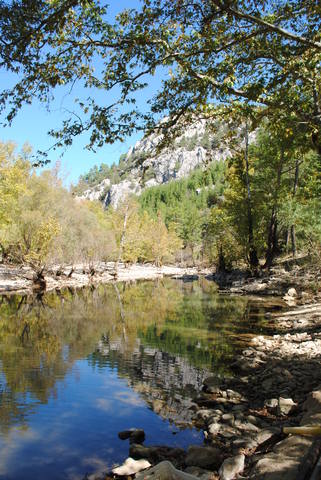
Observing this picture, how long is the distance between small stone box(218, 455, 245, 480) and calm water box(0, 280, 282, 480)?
170 cm

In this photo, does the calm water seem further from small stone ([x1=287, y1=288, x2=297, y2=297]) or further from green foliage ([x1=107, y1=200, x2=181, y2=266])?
green foliage ([x1=107, y1=200, x2=181, y2=266])

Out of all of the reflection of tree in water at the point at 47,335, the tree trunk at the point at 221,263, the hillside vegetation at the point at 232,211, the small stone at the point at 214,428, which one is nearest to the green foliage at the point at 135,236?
the hillside vegetation at the point at 232,211

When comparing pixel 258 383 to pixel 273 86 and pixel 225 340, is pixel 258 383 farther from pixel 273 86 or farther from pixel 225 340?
pixel 273 86

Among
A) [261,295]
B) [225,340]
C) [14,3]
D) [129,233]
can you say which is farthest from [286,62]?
[129,233]

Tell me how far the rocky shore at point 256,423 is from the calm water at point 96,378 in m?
0.53

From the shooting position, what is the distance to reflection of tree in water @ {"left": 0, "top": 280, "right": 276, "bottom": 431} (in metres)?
9.43

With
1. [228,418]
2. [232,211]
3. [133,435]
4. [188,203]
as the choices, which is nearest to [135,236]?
[232,211]

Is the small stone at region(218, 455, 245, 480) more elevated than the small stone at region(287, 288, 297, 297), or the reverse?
the small stone at region(287, 288, 297, 297)

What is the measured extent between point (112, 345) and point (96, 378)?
3.66 metres

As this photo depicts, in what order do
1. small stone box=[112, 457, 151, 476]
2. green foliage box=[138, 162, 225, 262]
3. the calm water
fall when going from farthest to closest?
green foliage box=[138, 162, 225, 262] < the calm water < small stone box=[112, 457, 151, 476]

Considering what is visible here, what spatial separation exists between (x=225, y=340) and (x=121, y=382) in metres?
5.92

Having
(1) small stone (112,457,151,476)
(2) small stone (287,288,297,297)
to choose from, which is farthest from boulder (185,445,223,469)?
(2) small stone (287,288,297,297)

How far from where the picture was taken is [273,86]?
868 centimetres

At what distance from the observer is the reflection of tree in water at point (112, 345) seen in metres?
9.43
